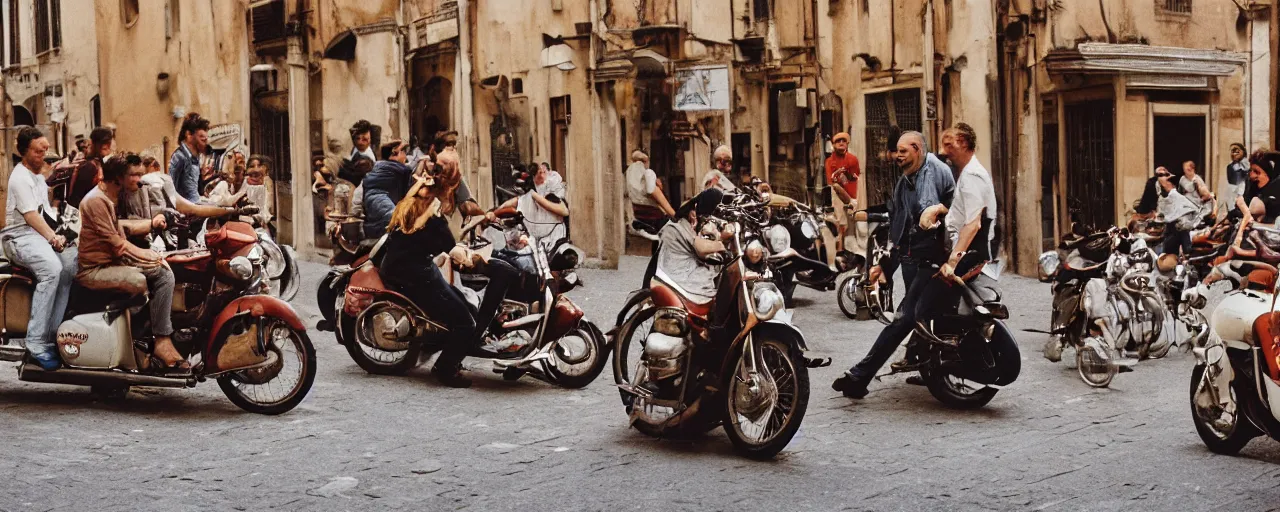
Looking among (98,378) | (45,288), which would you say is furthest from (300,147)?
(98,378)

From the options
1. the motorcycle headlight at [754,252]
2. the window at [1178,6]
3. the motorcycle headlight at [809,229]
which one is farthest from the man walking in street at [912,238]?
the window at [1178,6]

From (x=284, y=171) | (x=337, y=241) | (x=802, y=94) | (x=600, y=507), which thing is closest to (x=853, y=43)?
(x=802, y=94)

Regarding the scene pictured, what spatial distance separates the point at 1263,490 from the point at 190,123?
8026 mm

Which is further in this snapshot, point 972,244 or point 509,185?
point 509,185

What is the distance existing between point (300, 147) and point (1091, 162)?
11.3 meters

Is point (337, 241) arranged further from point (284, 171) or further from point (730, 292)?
point (284, 171)

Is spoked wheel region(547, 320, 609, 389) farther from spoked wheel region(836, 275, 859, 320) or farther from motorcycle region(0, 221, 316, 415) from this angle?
spoked wheel region(836, 275, 859, 320)

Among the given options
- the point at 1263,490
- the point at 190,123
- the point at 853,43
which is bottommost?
the point at 1263,490

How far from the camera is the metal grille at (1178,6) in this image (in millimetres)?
20031

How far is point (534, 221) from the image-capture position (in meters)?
17.9

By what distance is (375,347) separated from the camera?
34.1ft

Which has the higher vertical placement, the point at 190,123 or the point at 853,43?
the point at 853,43

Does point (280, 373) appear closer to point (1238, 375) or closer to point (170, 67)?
point (1238, 375)

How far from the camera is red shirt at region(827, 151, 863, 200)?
18266mm
